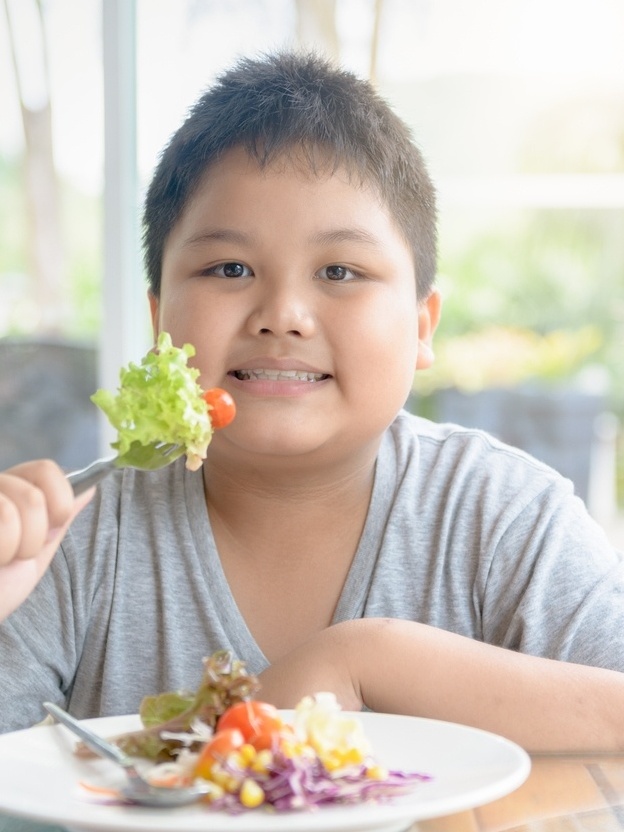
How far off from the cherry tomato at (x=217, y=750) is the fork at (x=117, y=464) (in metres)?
0.27

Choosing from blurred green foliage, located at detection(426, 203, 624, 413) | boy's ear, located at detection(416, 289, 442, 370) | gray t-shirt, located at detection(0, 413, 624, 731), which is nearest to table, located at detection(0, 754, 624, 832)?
gray t-shirt, located at detection(0, 413, 624, 731)

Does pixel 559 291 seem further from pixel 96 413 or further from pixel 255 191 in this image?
pixel 255 191

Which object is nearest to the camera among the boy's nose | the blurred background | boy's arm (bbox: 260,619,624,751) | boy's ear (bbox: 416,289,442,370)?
boy's arm (bbox: 260,619,624,751)

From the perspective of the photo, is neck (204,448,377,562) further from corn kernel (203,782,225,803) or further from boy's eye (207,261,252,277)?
corn kernel (203,782,225,803)

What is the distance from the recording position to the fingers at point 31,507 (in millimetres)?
1009

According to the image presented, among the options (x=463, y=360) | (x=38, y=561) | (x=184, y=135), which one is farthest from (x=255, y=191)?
(x=463, y=360)

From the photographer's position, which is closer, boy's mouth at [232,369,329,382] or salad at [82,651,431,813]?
salad at [82,651,431,813]

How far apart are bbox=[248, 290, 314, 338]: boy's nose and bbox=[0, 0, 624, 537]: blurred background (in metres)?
1.30

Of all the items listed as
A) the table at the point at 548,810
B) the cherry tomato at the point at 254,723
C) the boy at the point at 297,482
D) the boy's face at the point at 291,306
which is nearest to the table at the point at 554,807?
the table at the point at 548,810

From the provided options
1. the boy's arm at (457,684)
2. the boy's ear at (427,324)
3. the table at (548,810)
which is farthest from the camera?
the boy's ear at (427,324)

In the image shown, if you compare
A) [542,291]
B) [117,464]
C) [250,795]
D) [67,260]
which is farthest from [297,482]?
[542,291]

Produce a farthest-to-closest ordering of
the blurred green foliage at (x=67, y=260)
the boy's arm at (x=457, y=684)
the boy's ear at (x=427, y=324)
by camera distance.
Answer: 1. the blurred green foliage at (x=67, y=260)
2. the boy's ear at (x=427, y=324)
3. the boy's arm at (x=457, y=684)

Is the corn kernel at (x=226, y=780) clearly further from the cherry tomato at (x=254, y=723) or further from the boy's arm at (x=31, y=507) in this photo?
the boy's arm at (x=31, y=507)

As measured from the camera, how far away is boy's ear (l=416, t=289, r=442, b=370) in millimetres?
1747
